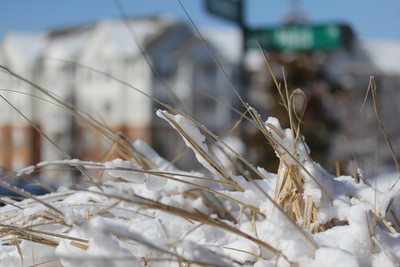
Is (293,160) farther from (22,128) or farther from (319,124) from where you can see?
(22,128)

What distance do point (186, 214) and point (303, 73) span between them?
16261mm

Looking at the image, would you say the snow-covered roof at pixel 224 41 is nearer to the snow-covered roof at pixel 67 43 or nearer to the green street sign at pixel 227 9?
the snow-covered roof at pixel 67 43

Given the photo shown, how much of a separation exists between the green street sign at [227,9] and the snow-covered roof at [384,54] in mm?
30371

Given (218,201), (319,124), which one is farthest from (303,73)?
(218,201)

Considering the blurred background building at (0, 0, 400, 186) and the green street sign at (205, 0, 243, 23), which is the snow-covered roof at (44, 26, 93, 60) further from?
the green street sign at (205, 0, 243, 23)

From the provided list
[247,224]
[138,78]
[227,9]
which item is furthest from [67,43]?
[247,224]

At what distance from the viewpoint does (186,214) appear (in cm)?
99

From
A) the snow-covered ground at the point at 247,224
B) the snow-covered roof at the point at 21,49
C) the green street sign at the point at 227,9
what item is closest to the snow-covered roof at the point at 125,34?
the snow-covered roof at the point at 21,49

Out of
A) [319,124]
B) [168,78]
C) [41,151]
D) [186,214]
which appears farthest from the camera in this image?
[41,151]

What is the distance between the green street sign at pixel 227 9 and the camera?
20.6ft

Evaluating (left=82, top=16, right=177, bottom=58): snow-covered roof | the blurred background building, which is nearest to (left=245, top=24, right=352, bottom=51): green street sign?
the blurred background building

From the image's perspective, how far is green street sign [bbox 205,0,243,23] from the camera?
247 inches

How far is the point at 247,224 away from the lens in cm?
130

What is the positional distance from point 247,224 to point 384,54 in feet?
130
